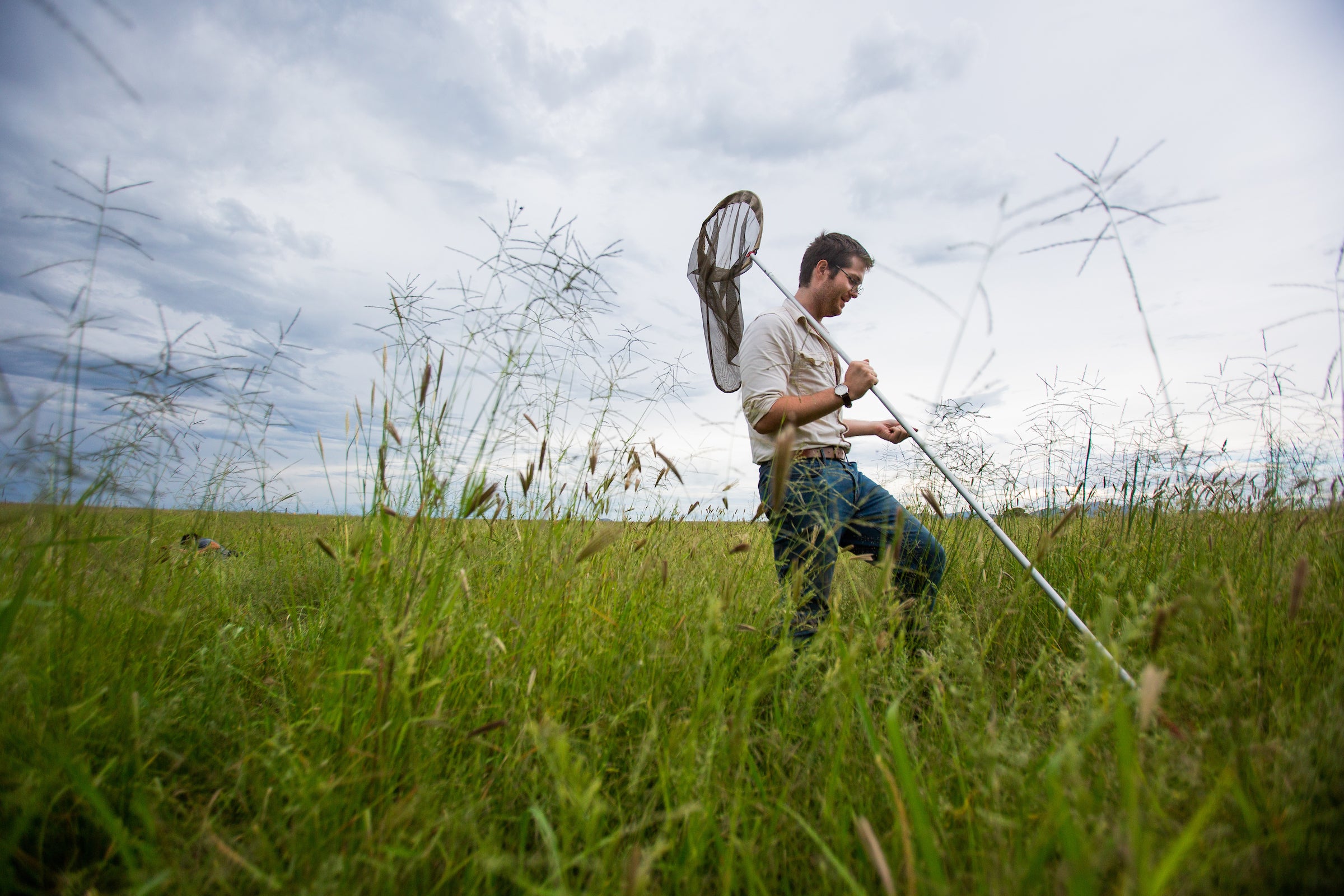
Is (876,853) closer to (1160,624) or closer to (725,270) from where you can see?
(1160,624)

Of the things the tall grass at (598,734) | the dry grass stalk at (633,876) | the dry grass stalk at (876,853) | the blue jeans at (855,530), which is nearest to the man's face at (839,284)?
the blue jeans at (855,530)

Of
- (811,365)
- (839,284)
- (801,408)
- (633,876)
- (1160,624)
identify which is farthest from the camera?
(839,284)

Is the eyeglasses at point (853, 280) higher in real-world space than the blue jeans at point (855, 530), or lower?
higher

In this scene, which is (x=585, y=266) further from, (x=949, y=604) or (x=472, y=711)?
(x=949, y=604)

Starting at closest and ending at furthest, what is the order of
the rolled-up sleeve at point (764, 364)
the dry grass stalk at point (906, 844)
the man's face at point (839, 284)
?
the dry grass stalk at point (906, 844) → the rolled-up sleeve at point (764, 364) → the man's face at point (839, 284)

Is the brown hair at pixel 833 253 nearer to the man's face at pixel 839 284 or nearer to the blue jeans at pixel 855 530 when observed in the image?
the man's face at pixel 839 284

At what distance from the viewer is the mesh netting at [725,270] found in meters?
3.38

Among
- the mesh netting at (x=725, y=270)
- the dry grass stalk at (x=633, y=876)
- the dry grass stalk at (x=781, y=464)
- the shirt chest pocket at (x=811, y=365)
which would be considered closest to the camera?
the dry grass stalk at (x=633, y=876)

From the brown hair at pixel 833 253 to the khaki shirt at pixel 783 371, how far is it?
0.38 metres

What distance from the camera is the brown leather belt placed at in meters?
2.86

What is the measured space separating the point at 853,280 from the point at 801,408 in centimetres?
102

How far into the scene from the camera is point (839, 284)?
125 inches

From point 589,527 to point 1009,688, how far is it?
60.1 inches

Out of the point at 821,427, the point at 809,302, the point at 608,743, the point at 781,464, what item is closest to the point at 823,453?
the point at 821,427
